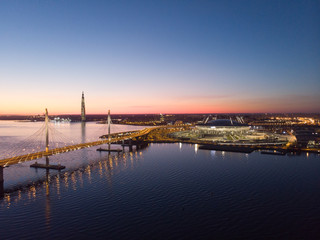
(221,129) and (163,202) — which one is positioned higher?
(221,129)

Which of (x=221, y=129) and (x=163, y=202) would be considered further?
(x=221, y=129)

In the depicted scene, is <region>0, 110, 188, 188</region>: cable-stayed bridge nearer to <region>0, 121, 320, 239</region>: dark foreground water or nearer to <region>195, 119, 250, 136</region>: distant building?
<region>0, 121, 320, 239</region>: dark foreground water

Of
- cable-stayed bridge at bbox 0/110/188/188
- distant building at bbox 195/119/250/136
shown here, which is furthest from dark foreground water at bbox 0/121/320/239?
distant building at bbox 195/119/250/136

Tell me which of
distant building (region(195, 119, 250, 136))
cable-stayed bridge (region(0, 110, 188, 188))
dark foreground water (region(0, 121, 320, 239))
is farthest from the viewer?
distant building (region(195, 119, 250, 136))

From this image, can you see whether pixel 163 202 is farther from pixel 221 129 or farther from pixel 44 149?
pixel 221 129

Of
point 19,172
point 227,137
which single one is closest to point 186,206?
point 19,172

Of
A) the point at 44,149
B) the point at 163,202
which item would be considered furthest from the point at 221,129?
the point at 163,202

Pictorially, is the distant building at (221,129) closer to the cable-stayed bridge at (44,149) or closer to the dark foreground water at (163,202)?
the cable-stayed bridge at (44,149)

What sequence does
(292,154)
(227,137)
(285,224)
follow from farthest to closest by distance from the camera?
(227,137), (292,154), (285,224)

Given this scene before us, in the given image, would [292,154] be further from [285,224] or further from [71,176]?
[71,176]
